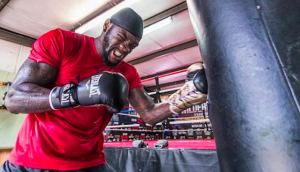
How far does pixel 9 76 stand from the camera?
3953 mm

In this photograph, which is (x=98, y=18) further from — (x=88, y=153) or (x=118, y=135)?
(x=118, y=135)

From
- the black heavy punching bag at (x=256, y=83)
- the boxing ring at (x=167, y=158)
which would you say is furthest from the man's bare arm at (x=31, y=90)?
the boxing ring at (x=167, y=158)

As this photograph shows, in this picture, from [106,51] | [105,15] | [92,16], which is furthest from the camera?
[92,16]

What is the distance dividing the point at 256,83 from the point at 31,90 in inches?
37.9

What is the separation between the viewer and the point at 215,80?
375mm

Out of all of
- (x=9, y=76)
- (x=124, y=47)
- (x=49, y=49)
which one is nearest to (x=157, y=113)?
(x=124, y=47)

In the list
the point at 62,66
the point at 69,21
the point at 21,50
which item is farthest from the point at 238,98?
the point at 21,50

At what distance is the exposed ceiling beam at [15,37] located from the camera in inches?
158

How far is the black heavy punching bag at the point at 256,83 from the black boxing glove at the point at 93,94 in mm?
508

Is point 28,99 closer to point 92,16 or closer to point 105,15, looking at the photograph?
point 105,15

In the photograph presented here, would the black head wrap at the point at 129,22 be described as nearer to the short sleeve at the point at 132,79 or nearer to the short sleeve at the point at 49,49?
the short sleeve at the point at 132,79

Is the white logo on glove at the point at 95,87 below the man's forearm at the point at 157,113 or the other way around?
the other way around

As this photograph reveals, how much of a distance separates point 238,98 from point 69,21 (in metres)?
4.24

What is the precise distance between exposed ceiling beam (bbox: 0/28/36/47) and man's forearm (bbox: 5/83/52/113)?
419cm
